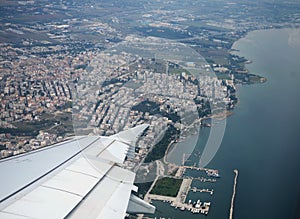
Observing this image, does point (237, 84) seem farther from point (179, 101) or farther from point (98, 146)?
point (98, 146)

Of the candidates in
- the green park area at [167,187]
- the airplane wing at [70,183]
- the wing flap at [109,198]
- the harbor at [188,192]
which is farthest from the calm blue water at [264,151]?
the wing flap at [109,198]

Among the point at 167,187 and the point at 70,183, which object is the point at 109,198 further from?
the point at 167,187

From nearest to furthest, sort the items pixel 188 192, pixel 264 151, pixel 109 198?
pixel 109 198, pixel 188 192, pixel 264 151

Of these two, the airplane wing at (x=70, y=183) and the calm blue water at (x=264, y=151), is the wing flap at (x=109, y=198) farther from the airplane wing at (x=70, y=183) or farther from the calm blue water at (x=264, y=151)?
the calm blue water at (x=264, y=151)

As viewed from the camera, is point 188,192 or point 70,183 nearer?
point 70,183

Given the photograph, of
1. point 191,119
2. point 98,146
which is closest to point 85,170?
point 98,146

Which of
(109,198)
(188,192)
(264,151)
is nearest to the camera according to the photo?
(109,198)

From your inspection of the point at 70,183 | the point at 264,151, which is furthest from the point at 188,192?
the point at 70,183
